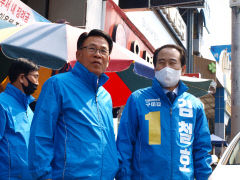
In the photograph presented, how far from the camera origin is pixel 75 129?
2.33 meters

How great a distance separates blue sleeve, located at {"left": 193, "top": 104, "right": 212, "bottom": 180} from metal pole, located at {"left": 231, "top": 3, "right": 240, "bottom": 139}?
817cm

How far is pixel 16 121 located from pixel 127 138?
1.11 m

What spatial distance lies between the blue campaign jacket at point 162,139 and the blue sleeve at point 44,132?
0.69 metres

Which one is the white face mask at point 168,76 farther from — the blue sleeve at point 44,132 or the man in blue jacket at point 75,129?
the blue sleeve at point 44,132

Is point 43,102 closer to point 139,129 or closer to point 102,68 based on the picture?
point 102,68

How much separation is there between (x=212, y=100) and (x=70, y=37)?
2413 cm

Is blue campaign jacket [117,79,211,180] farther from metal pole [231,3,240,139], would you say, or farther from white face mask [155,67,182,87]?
metal pole [231,3,240,139]

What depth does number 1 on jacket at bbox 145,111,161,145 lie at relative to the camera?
2736mm

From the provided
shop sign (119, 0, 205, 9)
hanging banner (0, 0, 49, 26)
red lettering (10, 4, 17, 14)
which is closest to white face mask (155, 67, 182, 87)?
hanging banner (0, 0, 49, 26)

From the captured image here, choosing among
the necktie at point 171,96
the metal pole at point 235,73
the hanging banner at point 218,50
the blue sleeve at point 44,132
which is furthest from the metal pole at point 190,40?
the blue sleeve at point 44,132

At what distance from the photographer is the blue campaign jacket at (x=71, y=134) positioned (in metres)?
2.21

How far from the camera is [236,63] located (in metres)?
11.1

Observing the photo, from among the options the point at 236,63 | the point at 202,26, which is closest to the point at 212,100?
the point at 202,26

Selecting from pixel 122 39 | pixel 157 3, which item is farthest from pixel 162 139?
pixel 157 3
